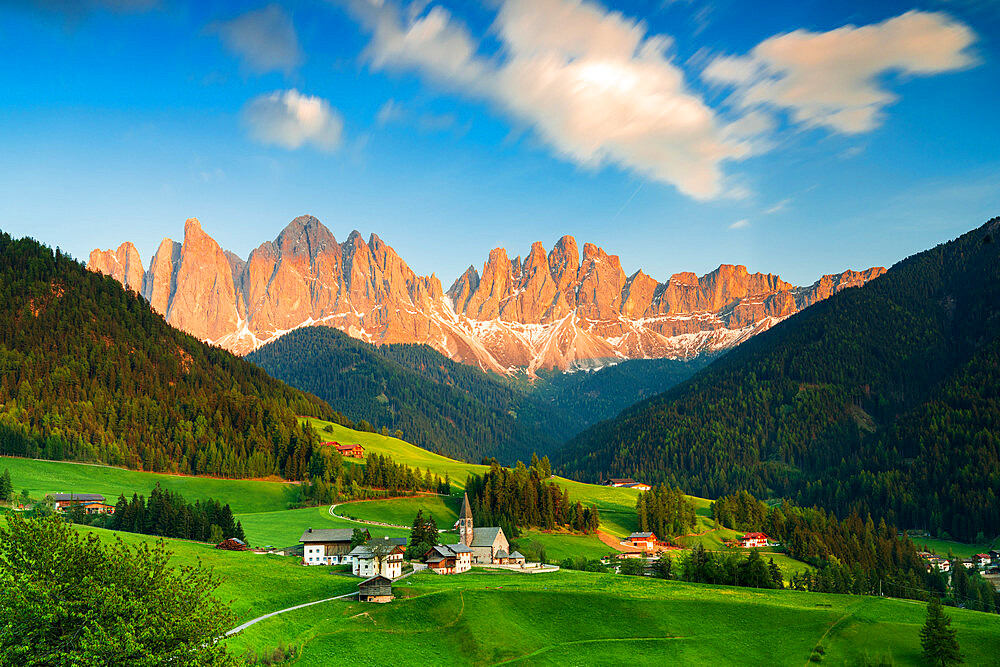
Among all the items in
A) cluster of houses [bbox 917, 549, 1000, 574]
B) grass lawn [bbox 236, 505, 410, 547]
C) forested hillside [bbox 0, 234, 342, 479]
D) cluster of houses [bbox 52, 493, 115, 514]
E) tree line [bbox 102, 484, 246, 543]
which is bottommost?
cluster of houses [bbox 917, 549, 1000, 574]

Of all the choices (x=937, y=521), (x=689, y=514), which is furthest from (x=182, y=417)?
(x=937, y=521)

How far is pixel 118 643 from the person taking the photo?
33594mm

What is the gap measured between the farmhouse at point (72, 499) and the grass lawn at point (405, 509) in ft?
138

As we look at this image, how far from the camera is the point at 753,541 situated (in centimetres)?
15538

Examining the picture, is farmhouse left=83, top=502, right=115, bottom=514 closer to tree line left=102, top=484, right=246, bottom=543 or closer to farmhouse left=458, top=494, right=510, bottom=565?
tree line left=102, top=484, right=246, bottom=543

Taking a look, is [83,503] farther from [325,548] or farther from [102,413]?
[102,413]

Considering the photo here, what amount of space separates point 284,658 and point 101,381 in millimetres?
155863

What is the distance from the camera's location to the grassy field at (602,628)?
60.6 metres

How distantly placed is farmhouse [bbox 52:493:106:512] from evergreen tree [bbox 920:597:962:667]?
363 feet

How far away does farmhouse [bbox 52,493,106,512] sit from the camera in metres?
112

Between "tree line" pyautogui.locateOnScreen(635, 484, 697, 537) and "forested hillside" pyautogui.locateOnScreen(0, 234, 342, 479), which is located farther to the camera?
"tree line" pyautogui.locateOnScreen(635, 484, 697, 537)

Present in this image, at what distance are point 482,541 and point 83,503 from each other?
2520 inches

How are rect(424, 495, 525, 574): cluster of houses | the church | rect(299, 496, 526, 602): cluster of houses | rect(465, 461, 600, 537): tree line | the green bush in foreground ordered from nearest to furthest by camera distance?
1. the green bush in foreground
2. rect(299, 496, 526, 602): cluster of houses
3. rect(424, 495, 525, 574): cluster of houses
4. the church
5. rect(465, 461, 600, 537): tree line

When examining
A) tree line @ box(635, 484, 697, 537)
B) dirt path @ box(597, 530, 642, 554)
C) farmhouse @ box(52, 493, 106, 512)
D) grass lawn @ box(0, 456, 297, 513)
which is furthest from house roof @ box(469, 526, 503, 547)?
tree line @ box(635, 484, 697, 537)
